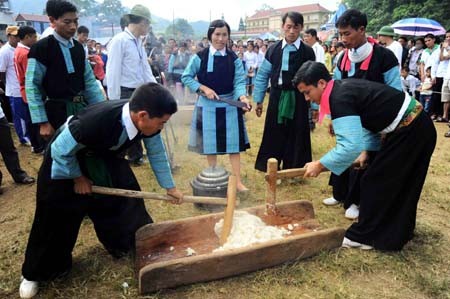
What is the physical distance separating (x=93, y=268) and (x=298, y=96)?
2.93 metres

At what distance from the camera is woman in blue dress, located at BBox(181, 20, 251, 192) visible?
3.94 metres

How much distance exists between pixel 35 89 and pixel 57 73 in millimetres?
238

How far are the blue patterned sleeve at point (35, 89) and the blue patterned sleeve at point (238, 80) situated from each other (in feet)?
6.45

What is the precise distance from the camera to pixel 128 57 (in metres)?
4.30

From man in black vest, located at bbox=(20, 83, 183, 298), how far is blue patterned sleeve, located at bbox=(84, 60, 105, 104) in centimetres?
101

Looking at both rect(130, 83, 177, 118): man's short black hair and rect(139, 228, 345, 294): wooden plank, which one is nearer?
rect(130, 83, 177, 118): man's short black hair

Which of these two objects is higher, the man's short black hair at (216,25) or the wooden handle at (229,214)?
the man's short black hair at (216,25)

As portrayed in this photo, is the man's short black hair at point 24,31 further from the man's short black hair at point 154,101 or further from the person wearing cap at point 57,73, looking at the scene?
the man's short black hair at point 154,101

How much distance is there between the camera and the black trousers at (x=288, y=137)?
439 cm

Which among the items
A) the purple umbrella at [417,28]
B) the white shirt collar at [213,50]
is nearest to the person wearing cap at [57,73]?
the white shirt collar at [213,50]

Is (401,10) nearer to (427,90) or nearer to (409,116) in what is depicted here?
(427,90)

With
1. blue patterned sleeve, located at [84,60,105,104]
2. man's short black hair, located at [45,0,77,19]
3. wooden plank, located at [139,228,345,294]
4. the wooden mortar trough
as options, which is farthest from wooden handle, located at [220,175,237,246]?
man's short black hair, located at [45,0,77,19]

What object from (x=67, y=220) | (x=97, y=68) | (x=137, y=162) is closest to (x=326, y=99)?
(x=67, y=220)

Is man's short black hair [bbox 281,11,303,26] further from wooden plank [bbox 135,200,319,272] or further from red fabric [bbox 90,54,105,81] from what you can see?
red fabric [bbox 90,54,105,81]
